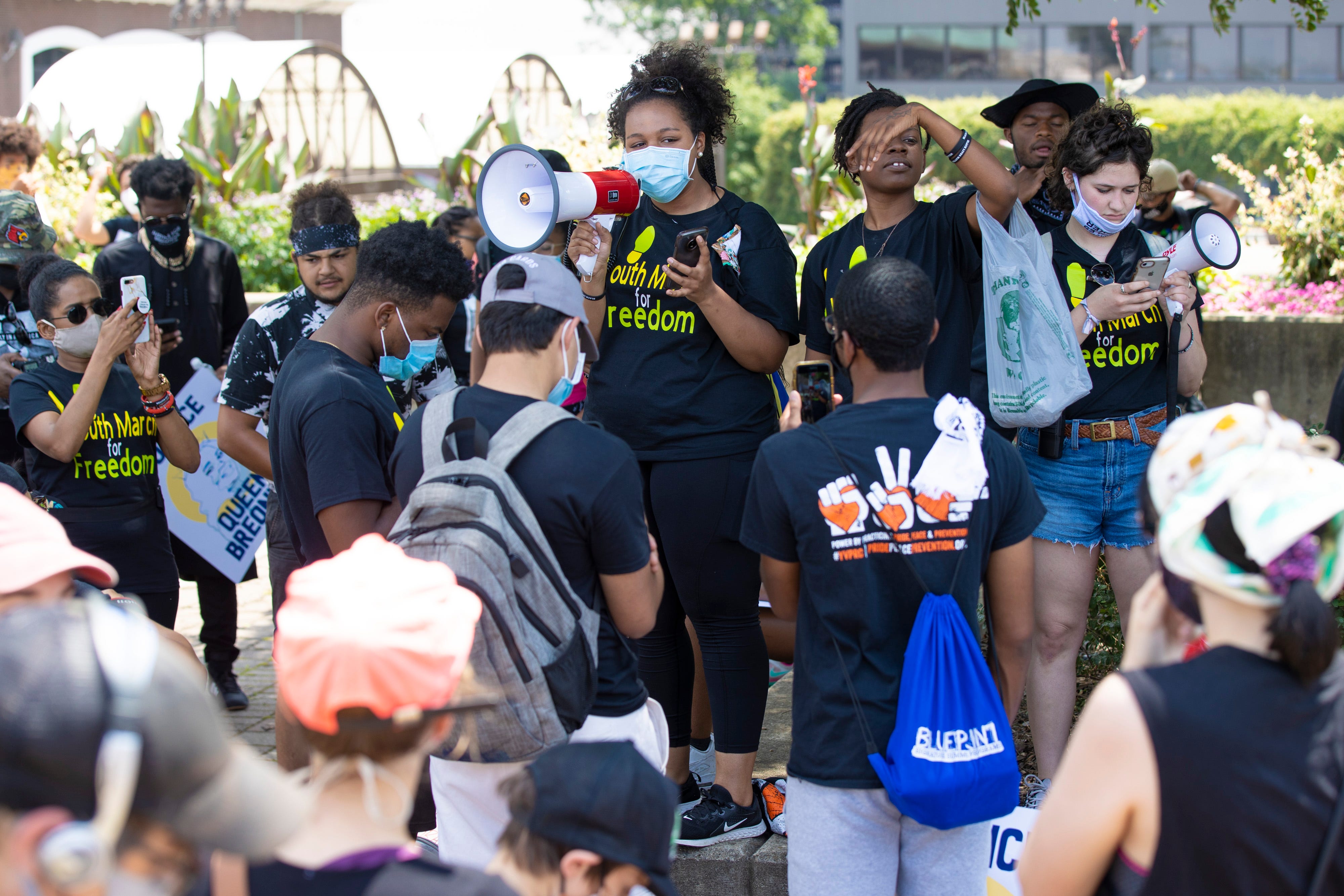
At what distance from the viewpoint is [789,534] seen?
99.4 inches

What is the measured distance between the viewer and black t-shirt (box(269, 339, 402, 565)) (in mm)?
3035

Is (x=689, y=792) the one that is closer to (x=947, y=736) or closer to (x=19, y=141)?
(x=947, y=736)

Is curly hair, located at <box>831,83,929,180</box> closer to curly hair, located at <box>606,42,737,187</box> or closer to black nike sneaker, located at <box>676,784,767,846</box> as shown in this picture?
curly hair, located at <box>606,42,737,187</box>

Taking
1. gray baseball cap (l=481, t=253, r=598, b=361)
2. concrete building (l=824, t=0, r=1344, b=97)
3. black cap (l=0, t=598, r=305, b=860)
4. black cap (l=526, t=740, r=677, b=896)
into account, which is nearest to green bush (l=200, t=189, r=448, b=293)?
gray baseball cap (l=481, t=253, r=598, b=361)

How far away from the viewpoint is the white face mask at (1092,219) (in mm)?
3535

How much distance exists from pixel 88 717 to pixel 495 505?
116 centimetres

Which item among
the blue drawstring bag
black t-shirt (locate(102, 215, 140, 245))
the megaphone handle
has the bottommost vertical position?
the blue drawstring bag

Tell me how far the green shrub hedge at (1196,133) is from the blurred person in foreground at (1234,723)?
94.6 feet

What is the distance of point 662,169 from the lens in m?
3.50

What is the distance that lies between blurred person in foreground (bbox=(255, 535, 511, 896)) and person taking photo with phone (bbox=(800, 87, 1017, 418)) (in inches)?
79.6

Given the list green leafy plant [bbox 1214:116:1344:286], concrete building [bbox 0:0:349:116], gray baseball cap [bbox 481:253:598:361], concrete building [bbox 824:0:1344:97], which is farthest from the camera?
concrete building [bbox 824:0:1344:97]

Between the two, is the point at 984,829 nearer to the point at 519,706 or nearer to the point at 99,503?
the point at 519,706

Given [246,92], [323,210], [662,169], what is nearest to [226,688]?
[323,210]

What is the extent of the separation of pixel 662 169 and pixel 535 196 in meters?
0.41
